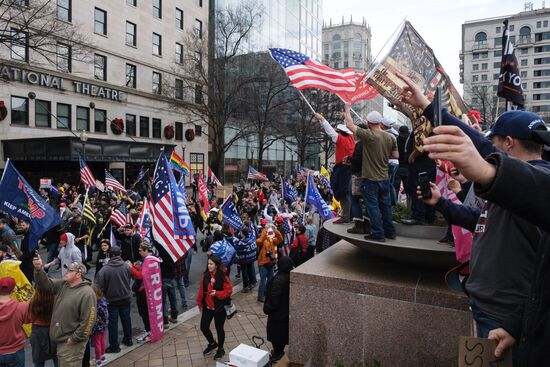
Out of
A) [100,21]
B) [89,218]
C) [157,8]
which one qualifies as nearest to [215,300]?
[89,218]

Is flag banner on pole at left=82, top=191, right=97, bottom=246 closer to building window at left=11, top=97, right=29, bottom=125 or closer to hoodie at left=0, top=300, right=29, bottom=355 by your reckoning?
hoodie at left=0, top=300, right=29, bottom=355

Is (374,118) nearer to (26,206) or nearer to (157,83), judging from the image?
(26,206)

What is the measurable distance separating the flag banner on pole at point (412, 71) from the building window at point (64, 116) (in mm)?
29235

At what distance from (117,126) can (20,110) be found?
24.9 feet

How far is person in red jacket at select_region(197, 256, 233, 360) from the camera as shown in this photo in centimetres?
674

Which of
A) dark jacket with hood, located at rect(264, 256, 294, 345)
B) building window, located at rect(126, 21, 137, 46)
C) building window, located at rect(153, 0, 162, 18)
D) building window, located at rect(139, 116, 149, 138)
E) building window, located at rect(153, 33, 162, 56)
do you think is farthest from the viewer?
building window, located at rect(153, 33, 162, 56)

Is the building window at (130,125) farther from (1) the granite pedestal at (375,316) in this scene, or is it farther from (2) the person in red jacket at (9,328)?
(1) the granite pedestal at (375,316)

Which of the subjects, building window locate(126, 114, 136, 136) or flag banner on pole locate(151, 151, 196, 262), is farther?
building window locate(126, 114, 136, 136)

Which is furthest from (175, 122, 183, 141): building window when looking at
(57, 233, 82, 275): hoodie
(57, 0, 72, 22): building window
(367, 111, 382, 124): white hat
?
(367, 111, 382, 124): white hat

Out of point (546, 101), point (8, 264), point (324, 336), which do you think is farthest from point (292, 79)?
point (546, 101)

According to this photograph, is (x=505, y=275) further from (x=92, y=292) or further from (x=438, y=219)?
(x=92, y=292)

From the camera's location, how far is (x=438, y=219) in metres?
6.00

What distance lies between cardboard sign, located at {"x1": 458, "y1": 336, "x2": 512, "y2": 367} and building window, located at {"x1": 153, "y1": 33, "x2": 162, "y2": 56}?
131 feet

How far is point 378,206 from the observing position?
526 centimetres
